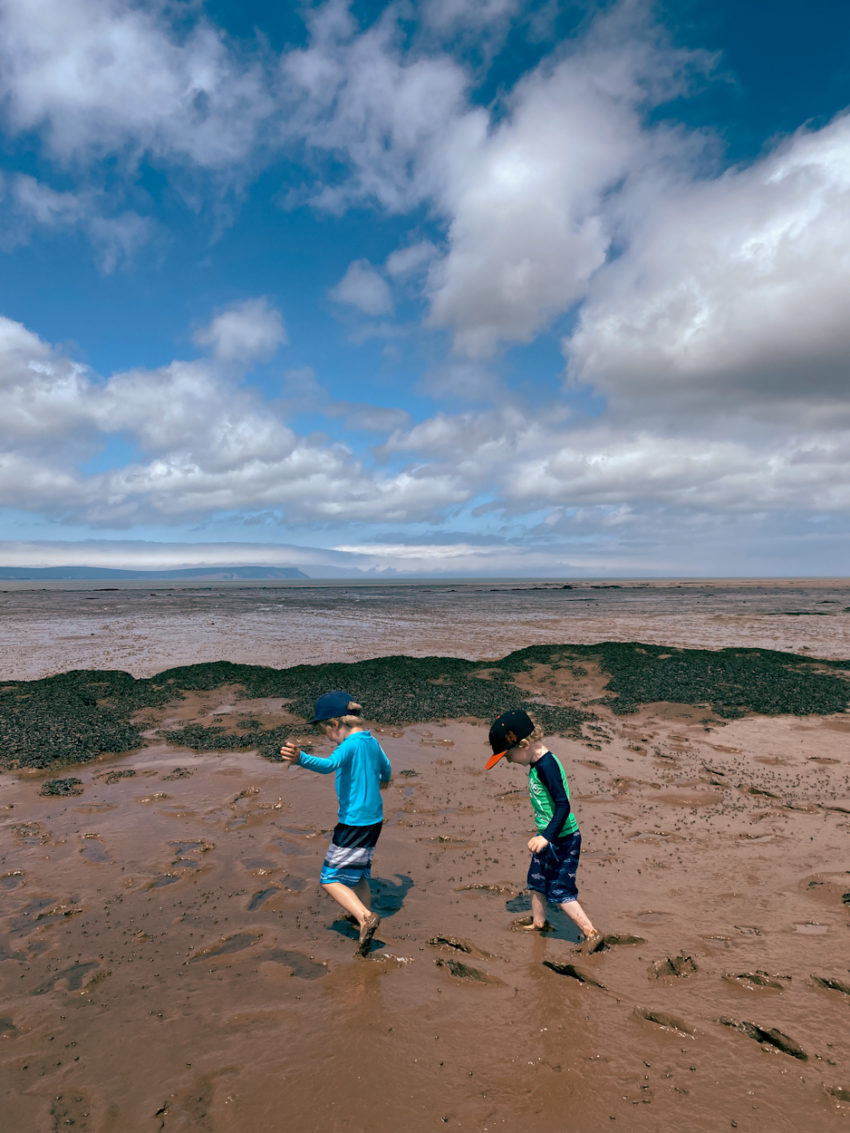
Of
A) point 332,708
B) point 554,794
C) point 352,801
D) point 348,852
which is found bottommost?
point 348,852

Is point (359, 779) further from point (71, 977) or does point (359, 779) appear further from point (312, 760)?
point (71, 977)

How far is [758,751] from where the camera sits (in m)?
11.5

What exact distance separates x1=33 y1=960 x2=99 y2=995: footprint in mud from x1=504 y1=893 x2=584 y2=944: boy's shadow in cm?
392

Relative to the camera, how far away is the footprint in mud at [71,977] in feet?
15.2

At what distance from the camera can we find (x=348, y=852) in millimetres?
5262

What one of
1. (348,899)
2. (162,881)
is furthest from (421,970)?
(162,881)

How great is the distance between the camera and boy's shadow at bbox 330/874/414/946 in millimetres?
5564

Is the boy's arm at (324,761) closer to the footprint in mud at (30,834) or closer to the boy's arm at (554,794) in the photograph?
the boy's arm at (554,794)

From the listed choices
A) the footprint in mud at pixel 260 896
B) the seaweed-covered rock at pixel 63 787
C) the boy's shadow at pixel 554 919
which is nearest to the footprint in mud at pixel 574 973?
the boy's shadow at pixel 554 919

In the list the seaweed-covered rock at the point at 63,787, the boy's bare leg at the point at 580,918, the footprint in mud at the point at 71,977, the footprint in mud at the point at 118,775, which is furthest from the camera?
the footprint in mud at the point at 118,775

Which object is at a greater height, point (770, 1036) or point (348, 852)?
point (348, 852)

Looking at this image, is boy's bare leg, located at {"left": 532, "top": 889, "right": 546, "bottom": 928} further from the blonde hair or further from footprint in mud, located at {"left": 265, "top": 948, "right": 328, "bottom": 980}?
footprint in mud, located at {"left": 265, "top": 948, "right": 328, "bottom": 980}

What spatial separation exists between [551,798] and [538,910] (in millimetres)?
1278

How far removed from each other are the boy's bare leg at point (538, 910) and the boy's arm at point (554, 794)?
0.84 meters
